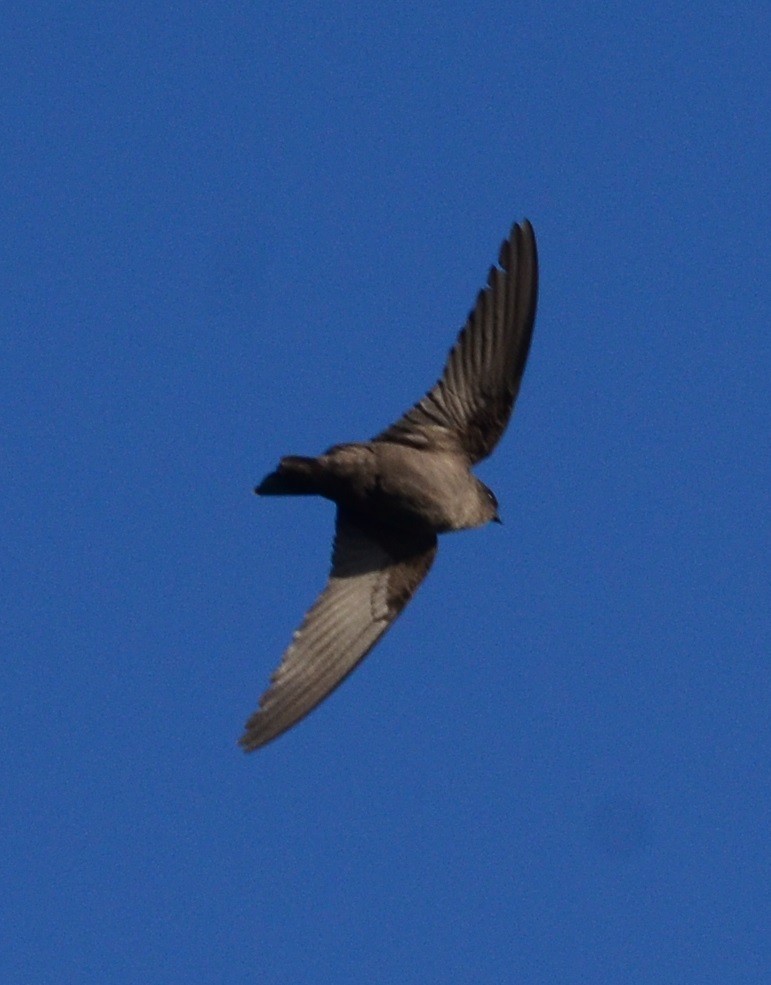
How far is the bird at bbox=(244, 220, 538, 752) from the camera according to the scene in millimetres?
14141

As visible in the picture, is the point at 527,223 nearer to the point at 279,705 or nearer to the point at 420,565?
the point at 420,565

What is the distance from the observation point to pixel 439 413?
14578 millimetres

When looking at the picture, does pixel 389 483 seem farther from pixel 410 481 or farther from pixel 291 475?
pixel 291 475

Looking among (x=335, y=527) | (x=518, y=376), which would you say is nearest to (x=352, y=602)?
(x=335, y=527)

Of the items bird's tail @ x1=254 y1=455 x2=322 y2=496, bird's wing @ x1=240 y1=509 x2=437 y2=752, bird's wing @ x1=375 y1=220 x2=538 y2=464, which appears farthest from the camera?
bird's wing @ x1=375 y1=220 x2=538 y2=464

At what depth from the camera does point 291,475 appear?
14.1m

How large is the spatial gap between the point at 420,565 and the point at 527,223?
6.44 ft

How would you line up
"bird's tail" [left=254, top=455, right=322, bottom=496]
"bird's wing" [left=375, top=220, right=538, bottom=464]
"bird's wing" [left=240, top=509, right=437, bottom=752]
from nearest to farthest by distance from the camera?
1. "bird's wing" [left=240, top=509, right=437, bottom=752]
2. "bird's tail" [left=254, top=455, right=322, bottom=496]
3. "bird's wing" [left=375, top=220, right=538, bottom=464]

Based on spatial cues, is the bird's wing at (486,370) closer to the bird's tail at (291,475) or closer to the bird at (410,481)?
the bird at (410,481)

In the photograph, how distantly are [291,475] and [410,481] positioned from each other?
65 cm

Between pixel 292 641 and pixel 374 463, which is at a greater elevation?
pixel 374 463

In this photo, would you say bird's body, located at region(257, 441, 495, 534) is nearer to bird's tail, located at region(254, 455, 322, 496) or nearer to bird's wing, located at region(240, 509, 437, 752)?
bird's tail, located at region(254, 455, 322, 496)

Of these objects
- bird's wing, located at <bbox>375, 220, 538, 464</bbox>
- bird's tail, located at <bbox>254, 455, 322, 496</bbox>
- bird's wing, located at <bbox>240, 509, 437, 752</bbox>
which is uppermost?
bird's wing, located at <bbox>375, 220, 538, 464</bbox>

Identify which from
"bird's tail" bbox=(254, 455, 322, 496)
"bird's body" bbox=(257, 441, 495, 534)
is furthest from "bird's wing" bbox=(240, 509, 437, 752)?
"bird's tail" bbox=(254, 455, 322, 496)
